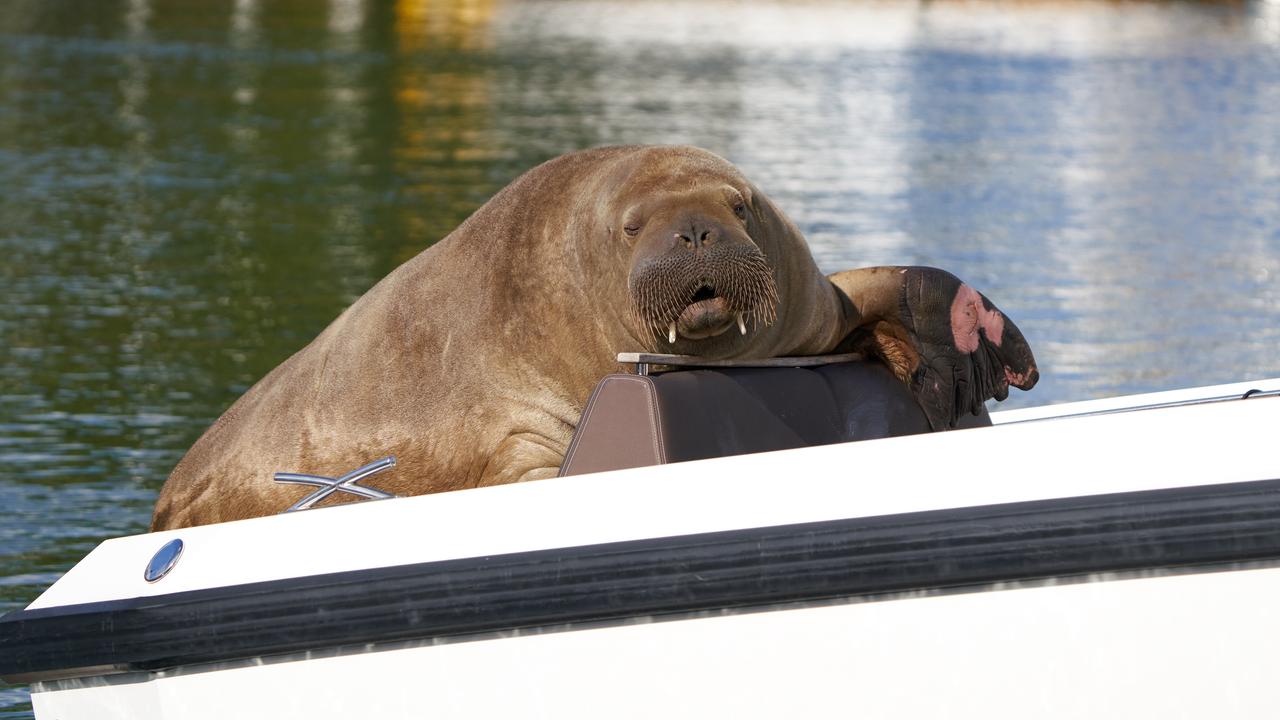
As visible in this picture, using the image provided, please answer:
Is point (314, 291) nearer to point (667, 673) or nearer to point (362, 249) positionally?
point (362, 249)

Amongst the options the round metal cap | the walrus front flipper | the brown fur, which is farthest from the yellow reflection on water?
the round metal cap

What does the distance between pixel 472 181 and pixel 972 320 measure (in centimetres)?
1536

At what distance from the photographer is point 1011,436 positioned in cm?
338

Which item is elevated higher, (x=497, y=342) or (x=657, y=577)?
(x=657, y=577)

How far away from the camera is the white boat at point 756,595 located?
320 centimetres

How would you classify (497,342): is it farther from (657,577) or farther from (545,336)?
(657,577)

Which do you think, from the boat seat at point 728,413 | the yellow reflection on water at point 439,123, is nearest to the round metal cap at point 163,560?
the boat seat at point 728,413

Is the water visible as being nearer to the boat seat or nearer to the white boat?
the white boat

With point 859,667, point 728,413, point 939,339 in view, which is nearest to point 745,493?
point 859,667

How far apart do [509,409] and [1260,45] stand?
42.4 metres

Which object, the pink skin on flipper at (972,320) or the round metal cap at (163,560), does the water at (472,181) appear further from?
the pink skin on flipper at (972,320)

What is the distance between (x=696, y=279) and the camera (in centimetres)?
439

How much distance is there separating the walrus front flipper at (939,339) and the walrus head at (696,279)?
0.70 meters

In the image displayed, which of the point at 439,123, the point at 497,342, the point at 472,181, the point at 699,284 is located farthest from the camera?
the point at 439,123
